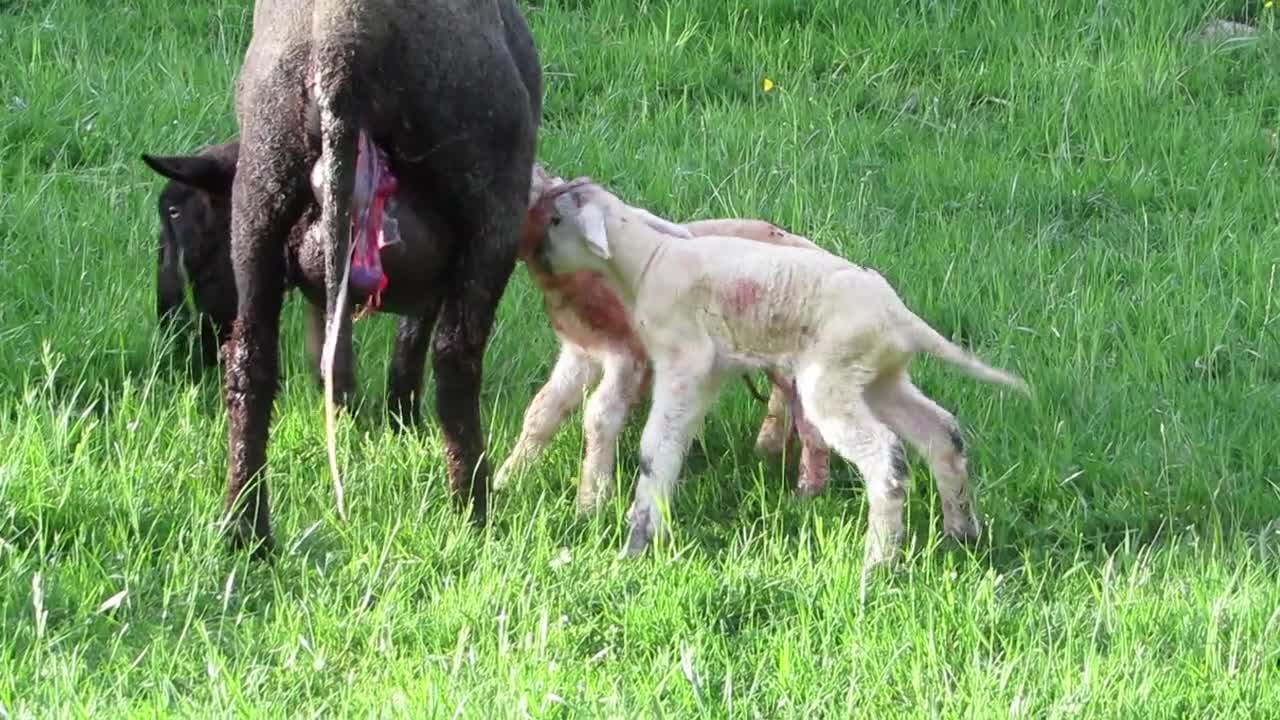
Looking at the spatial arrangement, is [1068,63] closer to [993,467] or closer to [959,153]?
[959,153]

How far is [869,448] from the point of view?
17.4 ft

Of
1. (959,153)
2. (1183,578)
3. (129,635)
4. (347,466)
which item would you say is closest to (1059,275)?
(959,153)

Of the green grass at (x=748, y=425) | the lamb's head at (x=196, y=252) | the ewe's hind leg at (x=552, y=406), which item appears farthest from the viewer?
the lamb's head at (x=196, y=252)

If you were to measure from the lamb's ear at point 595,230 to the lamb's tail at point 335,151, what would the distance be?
99 centimetres

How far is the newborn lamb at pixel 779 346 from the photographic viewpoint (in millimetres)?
5336

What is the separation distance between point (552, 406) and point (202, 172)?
1.25 m

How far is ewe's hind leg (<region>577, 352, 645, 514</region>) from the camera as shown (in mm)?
5730

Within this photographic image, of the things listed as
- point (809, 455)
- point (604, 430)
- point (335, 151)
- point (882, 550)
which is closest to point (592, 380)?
point (604, 430)

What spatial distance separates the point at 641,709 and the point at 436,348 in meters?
1.37

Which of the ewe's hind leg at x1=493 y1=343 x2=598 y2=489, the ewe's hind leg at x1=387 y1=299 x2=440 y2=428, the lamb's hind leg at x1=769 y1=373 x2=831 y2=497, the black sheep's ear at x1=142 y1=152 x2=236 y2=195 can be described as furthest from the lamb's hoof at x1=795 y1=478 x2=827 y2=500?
the black sheep's ear at x1=142 y1=152 x2=236 y2=195

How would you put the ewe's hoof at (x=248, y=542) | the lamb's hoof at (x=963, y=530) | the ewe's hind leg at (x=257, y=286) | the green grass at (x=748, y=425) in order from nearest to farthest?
the green grass at (x=748, y=425), the ewe's hind leg at (x=257, y=286), the ewe's hoof at (x=248, y=542), the lamb's hoof at (x=963, y=530)

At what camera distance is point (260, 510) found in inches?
203

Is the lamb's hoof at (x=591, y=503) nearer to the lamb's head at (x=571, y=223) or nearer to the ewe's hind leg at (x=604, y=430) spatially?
the ewe's hind leg at (x=604, y=430)

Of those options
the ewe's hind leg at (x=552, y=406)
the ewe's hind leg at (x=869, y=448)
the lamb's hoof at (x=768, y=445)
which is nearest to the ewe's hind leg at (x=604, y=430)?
the ewe's hind leg at (x=552, y=406)
